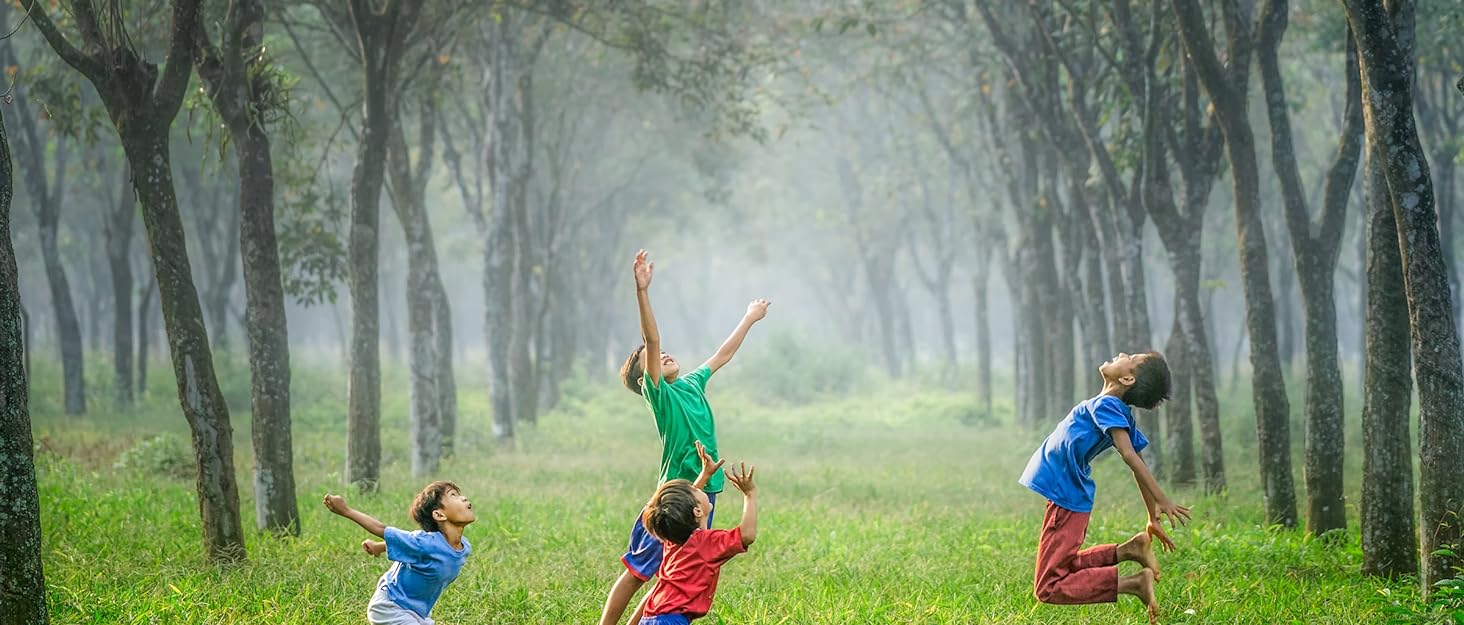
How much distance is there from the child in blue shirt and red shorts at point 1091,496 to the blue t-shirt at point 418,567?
3064 mm

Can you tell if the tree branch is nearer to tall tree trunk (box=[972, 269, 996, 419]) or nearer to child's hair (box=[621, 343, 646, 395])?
child's hair (box=[621, 343, 646, 395])

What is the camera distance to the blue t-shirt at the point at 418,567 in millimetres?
5641

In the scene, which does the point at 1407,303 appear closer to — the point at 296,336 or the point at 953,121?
the point at 953,121

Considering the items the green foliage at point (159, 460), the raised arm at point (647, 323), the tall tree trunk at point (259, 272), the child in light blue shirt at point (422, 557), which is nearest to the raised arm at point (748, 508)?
the raised arm at point (647, 323)

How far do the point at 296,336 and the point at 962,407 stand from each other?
37.6 m

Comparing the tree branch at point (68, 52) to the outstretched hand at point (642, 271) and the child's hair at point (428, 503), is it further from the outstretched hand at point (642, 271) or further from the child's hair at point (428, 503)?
the outstretched hand at point (642, 271)

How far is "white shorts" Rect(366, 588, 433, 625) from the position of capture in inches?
223

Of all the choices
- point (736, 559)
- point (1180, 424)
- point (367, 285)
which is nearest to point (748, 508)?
point (736, 559)

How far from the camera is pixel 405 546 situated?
5.63 meters

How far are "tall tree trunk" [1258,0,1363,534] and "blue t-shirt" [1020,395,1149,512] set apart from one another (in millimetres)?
3846

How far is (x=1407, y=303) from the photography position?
25.1 ft

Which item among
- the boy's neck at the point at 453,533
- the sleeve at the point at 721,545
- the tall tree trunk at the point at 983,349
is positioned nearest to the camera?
the sleeve at the point at 721,545

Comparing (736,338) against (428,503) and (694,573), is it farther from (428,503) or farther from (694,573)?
(428,503)

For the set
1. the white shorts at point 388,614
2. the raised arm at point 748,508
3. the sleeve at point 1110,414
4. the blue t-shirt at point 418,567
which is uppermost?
the sleeve at point 1110,414
